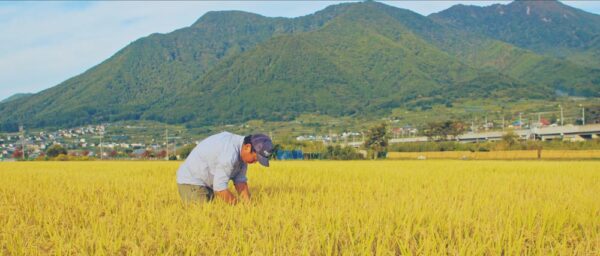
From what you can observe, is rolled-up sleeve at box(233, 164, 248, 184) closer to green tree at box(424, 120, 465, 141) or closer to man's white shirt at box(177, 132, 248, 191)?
man's white shirt at box(177, 132, 248, 191)

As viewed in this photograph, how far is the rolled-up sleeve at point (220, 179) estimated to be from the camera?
241 inches

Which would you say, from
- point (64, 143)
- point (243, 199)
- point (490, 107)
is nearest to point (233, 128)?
point (64, 143)

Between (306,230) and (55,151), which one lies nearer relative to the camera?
(306,230)

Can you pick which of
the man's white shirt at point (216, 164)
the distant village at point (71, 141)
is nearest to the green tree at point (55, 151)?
the man's white shirt at point (216, 164)

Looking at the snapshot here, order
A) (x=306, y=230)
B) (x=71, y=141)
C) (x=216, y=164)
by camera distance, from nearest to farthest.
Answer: (x=306, y=230) → (x=216, y=164) → (x=71, y=141)

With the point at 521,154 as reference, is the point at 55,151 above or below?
above

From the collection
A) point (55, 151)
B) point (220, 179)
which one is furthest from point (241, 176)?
point (55, 151)

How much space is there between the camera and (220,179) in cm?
616

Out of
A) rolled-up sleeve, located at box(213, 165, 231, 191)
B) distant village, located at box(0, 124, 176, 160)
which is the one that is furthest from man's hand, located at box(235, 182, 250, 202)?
distant village, located at box(0, 124, 176, 160)

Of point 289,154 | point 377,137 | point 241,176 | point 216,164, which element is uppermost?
point 216,164

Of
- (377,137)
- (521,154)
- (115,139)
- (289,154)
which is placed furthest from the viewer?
(115,139)

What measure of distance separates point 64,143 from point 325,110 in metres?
79.8

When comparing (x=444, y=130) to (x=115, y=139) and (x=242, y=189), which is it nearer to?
(x=242, y=189)

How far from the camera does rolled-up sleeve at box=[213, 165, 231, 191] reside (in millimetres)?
6126
